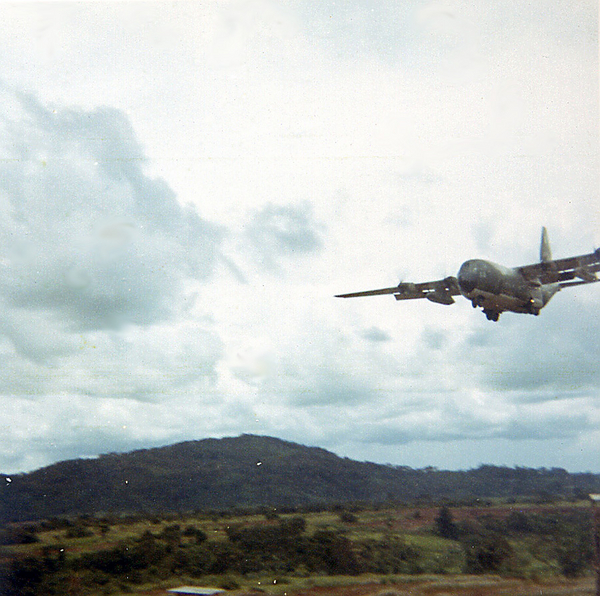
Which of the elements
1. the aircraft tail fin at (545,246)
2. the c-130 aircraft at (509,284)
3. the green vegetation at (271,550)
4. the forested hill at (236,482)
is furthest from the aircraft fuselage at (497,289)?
the forested hill at (236,482)

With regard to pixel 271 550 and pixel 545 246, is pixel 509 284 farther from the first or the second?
pixel 271 550

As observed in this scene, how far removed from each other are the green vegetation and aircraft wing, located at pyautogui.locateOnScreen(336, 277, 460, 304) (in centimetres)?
1852

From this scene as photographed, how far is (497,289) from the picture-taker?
3444 centimetres

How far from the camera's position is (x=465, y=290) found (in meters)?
34.5

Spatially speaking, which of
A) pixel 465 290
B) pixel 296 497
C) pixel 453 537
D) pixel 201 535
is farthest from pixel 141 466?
pixel 465 290

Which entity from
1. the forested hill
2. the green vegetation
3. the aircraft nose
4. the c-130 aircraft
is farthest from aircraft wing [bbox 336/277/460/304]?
the forested hill

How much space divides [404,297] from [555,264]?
31.5 ft

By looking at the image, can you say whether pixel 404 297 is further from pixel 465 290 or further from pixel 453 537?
pixel 453 537

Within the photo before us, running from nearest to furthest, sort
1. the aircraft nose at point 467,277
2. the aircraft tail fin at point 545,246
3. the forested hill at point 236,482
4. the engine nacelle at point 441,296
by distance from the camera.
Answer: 1. the aircraft nose at point 467,277
2. the aircraft tail fin at point 545,246
3. the engine nacelle at point 441,296
4. the forested hill at point 236,482

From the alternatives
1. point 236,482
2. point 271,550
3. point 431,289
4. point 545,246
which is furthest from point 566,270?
point 236,482

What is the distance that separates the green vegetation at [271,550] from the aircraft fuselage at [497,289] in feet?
62.0

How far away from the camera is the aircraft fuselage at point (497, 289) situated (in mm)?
33906

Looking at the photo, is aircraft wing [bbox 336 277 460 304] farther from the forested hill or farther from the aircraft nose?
the forested hill

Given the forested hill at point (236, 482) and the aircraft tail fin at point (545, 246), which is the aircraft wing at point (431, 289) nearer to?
the aircraft tail fin at point (545, 246)
